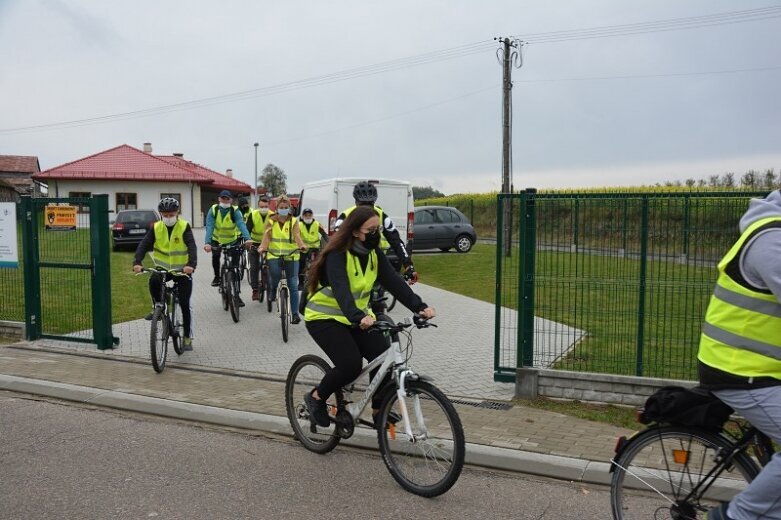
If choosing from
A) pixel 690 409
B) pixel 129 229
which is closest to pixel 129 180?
pixel 129 229

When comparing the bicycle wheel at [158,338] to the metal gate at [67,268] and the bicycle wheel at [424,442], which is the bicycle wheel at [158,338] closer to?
the metal gate at [67,268]

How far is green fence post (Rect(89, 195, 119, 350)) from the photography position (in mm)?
8906

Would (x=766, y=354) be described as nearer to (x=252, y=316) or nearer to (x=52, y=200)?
(x=52, y=200)

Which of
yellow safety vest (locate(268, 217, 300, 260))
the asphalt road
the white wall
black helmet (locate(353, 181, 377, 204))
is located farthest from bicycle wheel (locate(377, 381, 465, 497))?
the white wall

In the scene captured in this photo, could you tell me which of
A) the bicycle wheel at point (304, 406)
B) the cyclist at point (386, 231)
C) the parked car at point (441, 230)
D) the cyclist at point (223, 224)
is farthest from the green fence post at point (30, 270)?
the parked car at point (441, 230)

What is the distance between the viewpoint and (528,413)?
6352 millimetres

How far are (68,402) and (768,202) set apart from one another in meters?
6.25

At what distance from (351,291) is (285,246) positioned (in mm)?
6079

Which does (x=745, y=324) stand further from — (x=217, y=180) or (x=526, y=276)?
(x=217, y=180)

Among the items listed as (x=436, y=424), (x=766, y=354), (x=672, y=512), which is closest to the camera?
(x=766, y=354)

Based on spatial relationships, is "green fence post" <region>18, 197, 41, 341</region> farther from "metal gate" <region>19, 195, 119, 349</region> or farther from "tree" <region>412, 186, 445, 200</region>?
"tree" <region>412, 186, 445, 200</region>

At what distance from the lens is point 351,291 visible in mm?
4844

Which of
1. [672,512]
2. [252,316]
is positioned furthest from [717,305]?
[252,316]

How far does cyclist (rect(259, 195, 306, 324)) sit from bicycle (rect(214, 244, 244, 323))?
30.6 inches
